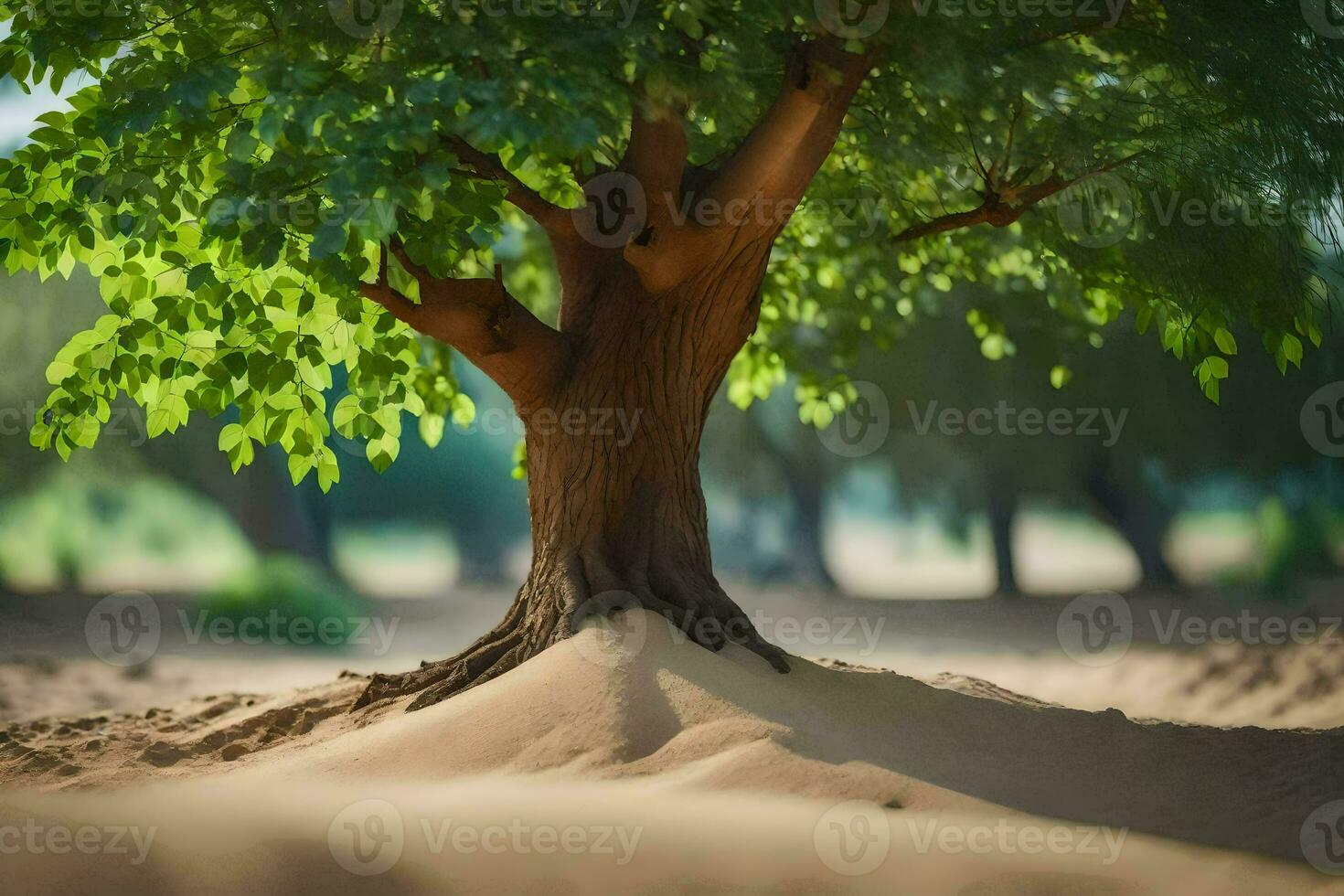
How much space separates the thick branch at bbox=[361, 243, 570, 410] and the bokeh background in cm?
504

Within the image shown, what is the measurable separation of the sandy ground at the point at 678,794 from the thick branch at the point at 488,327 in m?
1.42

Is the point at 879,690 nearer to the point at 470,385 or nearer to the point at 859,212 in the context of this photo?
the point at 859,212

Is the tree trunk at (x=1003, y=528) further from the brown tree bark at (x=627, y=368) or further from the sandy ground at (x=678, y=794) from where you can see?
the sandy ground at (x=678, y=794)

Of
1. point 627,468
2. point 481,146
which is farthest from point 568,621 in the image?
point 481,146

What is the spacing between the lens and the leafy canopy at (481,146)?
16.2ft

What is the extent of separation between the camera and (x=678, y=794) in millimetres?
4625

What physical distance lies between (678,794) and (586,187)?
3070mm

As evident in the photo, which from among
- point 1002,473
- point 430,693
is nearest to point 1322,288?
point 430,693

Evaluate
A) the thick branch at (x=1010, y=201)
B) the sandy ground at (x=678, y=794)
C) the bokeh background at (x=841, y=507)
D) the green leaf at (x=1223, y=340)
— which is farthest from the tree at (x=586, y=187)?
the bokeh background at (x=841, y=507)

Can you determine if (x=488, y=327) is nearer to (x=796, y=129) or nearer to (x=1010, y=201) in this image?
(x=796, y=129)

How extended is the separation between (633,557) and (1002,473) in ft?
29.7

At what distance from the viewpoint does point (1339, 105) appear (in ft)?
19.0

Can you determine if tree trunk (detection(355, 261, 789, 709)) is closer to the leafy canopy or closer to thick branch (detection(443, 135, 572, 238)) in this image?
thick branch (detection(443, 135, 572, 238))

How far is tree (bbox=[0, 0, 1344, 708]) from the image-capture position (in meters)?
5.04
